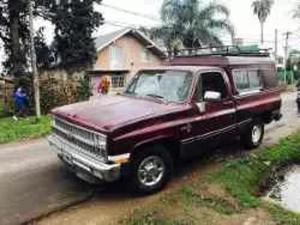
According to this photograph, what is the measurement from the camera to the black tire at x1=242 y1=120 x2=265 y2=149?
980 centimetres

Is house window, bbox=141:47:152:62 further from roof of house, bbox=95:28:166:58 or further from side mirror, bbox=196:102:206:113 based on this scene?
side mirror, bbox=196:102:206:113

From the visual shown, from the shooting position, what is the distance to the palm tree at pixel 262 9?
48.6 m

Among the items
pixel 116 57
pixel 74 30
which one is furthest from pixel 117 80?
pixel 74 30

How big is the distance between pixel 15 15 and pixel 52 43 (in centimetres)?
239

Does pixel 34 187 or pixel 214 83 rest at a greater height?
pixel 214 83

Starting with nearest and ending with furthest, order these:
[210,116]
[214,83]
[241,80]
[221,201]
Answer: [221,201] < [210,116] < [214,83] < [241,80]

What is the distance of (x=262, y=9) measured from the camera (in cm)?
4891

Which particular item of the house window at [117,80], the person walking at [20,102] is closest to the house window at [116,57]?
the house window at [117,80]

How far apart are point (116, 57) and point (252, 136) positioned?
24.4m

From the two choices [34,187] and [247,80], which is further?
[247,80]

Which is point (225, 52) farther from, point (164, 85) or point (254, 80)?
point (164, 85)

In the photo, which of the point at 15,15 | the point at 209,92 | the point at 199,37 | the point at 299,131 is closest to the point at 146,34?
the point at 199,37

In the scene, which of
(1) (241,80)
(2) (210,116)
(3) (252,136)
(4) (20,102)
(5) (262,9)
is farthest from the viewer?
(5) (262,9)

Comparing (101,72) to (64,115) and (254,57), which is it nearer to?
(254,57)
